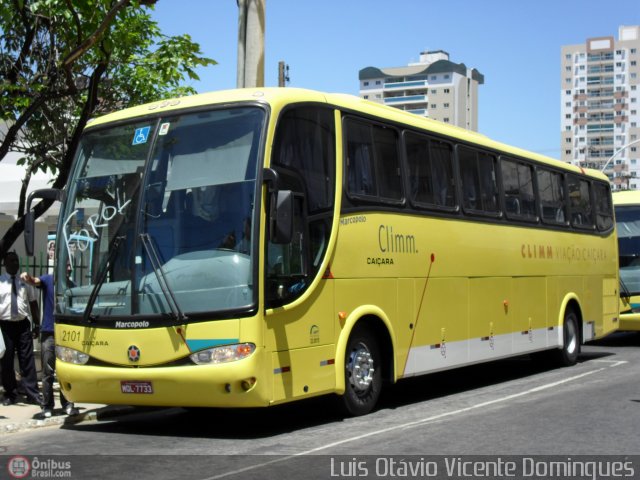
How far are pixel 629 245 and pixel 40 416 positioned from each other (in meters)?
15.2

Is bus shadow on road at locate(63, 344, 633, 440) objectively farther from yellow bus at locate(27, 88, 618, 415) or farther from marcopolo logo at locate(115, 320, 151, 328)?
marcopolo logo at locate(115, 320, 151, 328)

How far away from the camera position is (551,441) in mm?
8883

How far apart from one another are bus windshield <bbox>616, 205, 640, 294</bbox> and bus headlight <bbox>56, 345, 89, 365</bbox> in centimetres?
1487

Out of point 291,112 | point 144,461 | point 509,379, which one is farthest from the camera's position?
point 509,379

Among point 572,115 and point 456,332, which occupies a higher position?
point 572,115

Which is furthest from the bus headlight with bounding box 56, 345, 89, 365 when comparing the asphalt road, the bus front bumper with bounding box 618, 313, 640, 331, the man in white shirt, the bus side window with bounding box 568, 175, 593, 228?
the bus front bumper with bounding box 618, 313, 640, 331

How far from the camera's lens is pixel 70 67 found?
40.3 ft

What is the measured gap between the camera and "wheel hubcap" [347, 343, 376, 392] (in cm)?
1069

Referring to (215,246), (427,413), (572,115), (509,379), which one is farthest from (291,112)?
Answer: (572,115)

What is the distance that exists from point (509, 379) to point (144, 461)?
27.5 ft

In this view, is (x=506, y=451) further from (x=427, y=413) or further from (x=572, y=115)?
(x=572, y=115)

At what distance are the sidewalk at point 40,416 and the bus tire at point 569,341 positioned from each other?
27.8ft

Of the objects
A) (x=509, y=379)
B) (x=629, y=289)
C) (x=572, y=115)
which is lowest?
(x=509, y=379)

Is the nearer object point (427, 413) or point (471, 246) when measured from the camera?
point (427, 413)
